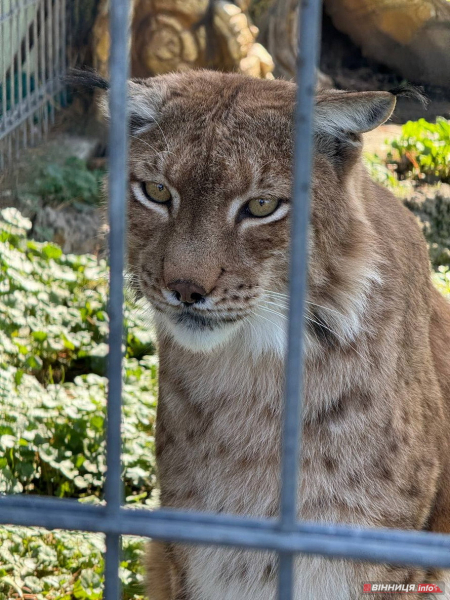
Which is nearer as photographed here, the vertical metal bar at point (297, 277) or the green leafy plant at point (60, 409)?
the vertical metal bar at point (297, 277)

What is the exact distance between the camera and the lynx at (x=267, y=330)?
8.91 feet

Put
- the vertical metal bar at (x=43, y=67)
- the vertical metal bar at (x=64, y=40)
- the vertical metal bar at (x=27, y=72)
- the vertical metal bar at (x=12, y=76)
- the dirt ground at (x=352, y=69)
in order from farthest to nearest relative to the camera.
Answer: the dirt ground at (x=352, y=69) → the vertical metal bar at (x=64, y=40) → the vertical metal bar at (x=43, y=67) → the vertical metal bar at (x=27, y=72) → the vertical metal bar at (x=12, y=76)

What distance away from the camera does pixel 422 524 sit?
2.85m

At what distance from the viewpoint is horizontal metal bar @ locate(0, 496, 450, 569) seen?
51.2 inches

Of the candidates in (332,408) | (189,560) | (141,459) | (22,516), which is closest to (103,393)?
(141,459)

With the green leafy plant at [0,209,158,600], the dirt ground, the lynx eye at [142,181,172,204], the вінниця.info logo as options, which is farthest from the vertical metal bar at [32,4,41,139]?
the вінниця.info logo

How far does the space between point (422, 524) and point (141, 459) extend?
1.69m

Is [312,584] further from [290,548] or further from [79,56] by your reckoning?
[79,56]

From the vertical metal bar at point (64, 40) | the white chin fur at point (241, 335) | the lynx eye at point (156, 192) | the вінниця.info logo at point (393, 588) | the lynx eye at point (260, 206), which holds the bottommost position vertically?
the вінниця.info logo at point (393, 588)

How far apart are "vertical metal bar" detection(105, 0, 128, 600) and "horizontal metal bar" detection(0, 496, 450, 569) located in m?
0.05

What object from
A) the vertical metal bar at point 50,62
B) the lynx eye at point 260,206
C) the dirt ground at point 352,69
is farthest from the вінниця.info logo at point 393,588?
the dirt ground at point 352,69

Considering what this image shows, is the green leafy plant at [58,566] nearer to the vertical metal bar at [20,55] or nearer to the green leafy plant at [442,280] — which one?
the green leafy plant at [442,280]

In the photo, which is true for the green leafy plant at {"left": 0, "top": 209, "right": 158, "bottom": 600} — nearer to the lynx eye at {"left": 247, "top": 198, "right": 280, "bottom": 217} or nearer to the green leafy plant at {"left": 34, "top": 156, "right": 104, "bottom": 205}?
the lynx eye at {"left": 247, "top": 198, "right": 280, "bottom": 217}

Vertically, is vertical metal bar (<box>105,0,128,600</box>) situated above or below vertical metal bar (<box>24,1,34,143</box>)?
below
